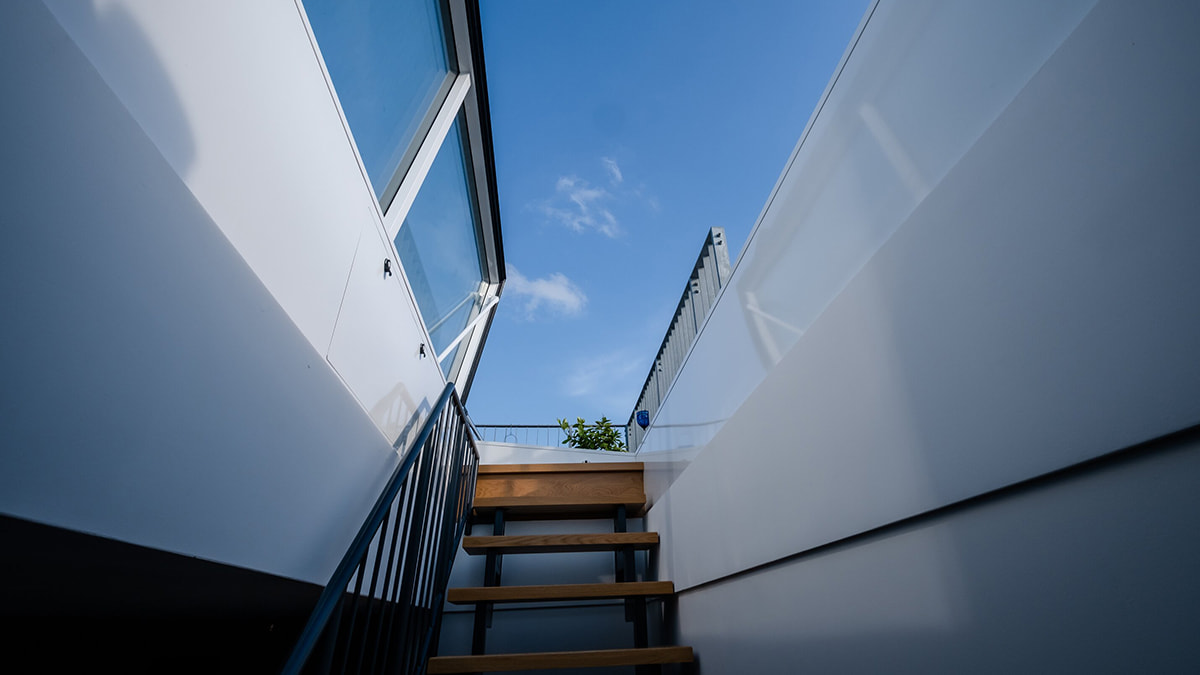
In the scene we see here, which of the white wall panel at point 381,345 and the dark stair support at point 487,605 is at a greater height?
the white wall panel at point 381,345

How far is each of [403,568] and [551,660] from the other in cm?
71

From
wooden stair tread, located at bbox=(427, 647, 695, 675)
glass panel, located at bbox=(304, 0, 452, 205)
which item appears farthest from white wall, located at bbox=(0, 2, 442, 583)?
wooden stair tread, located at bbox=(427, 647, 695, 675)

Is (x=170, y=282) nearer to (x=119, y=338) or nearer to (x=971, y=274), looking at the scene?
(x=119, y=338)

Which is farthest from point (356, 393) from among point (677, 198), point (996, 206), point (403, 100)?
point (677, 198)

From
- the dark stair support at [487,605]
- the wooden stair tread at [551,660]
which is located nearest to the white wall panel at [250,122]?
the wooden stair tread at [551,660]

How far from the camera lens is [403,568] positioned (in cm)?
173

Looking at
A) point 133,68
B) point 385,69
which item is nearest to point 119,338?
point 133,68

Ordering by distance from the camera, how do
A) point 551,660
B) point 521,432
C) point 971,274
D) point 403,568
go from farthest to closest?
point 521,432, point 551,660, point 403,568, point 971,274

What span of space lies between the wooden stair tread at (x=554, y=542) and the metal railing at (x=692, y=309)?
0.84m

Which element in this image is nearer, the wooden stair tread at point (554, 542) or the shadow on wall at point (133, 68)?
the shadow on wall at point (133, 68)

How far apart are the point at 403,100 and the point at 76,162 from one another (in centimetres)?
181

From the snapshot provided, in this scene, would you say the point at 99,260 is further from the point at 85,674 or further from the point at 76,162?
the point at 85,674

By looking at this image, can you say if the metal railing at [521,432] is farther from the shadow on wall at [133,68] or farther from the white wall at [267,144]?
the shadow on wall at [133,68]

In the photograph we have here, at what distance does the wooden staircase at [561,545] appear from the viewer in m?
2.07
